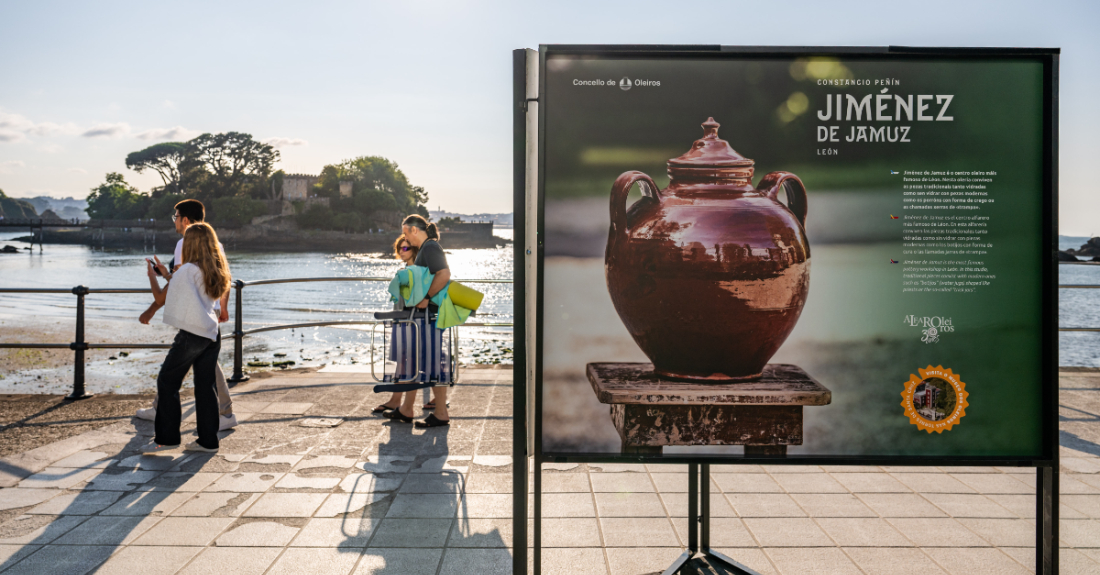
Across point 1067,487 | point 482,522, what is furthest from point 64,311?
point 1067,487

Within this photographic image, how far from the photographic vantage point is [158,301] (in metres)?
4.59

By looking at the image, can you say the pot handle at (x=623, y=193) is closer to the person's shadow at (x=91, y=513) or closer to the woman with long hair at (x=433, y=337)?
the person's shadow at (x=91, y=513)

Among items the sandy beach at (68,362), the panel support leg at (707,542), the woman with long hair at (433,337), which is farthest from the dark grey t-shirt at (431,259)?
the sandy beach at (68,362)

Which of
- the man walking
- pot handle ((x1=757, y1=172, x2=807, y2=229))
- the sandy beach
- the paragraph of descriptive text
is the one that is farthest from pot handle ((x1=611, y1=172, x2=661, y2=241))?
the sandy beach

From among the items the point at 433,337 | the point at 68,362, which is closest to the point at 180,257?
the point at 433,337

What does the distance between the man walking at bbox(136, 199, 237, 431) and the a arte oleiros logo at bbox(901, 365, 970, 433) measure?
3.82 meters

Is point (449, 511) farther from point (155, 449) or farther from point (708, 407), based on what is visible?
point (155, 449)

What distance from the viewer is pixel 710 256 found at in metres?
2.20

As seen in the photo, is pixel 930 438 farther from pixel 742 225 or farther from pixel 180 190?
pixel 180 190

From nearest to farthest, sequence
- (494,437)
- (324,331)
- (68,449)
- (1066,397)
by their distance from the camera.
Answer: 1. (68,449)
2. (494,437)
3. (1066,397)
4. (324,331)

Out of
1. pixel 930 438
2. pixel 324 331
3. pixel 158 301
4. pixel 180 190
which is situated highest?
pixel 180 190

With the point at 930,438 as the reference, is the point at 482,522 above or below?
below

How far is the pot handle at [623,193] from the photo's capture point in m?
2.21

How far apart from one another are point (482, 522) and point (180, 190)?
126 metres
